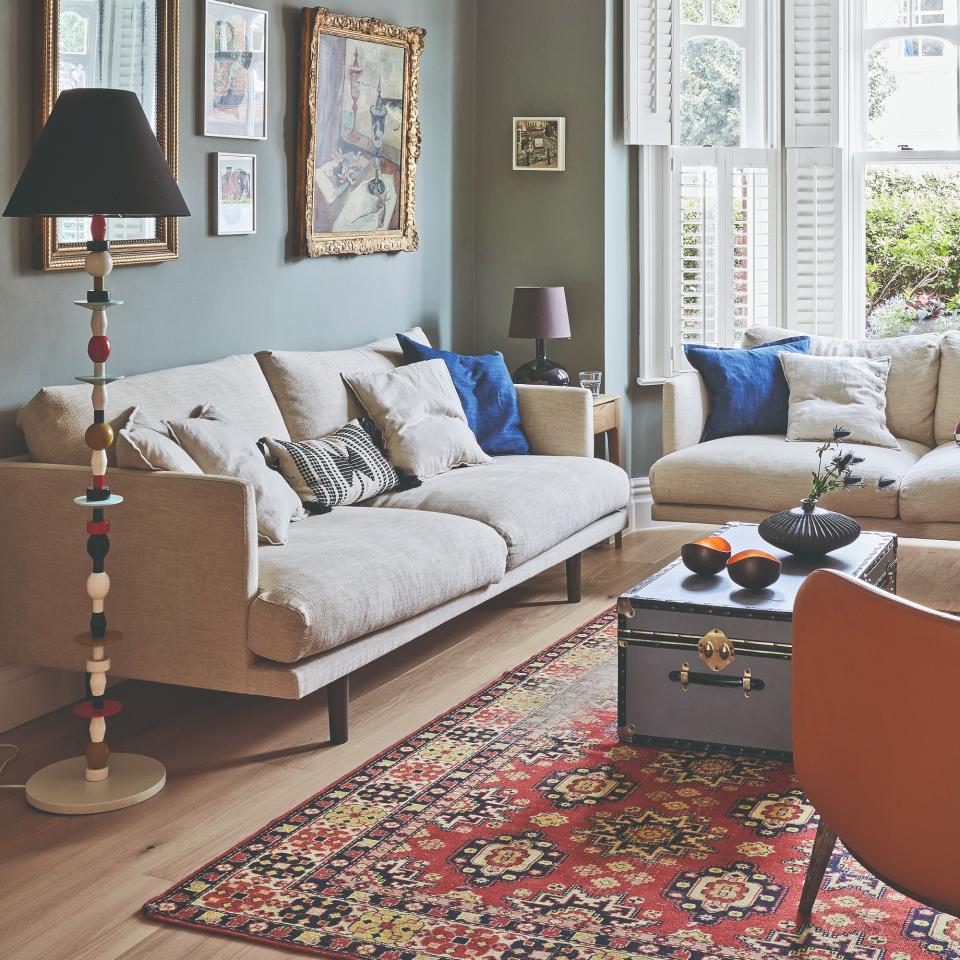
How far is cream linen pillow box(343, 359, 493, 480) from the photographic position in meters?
4.50

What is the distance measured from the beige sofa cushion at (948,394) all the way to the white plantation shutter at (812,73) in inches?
50.3

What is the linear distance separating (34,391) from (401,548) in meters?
1.11

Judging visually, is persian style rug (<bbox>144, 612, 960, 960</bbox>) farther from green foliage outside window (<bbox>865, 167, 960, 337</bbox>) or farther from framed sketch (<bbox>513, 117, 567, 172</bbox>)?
green foliage outside window (<bbox>865, 167, 960, 337</bbox>)

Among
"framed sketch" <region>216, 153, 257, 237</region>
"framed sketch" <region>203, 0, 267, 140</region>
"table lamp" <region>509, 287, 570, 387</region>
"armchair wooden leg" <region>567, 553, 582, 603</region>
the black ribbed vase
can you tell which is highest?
"framed sketch" <region>203, 0, 267, 140</region>

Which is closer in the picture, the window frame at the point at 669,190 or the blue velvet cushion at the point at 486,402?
the blue velvet cushion at the point at 486,402

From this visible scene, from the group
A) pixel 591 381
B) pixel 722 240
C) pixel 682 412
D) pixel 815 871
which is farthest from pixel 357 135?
pixel 815 871

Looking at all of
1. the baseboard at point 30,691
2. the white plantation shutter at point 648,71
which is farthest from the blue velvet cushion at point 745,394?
the baseboard at point 30,691

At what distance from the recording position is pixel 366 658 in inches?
133

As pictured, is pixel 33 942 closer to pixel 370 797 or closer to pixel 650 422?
pixel 370 797

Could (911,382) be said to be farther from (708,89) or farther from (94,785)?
(94,785)

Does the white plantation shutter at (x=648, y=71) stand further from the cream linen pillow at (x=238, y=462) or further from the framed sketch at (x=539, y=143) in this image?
the cream linen pillow at (x=238, y=462)

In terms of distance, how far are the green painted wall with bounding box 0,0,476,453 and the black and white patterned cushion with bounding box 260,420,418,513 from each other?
49 cm

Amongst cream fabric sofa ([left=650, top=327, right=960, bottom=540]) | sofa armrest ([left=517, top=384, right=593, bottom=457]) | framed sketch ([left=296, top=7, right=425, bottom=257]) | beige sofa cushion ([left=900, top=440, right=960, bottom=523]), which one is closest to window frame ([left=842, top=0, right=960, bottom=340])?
cream fabric sofa ([left=650, top=327, right=960, bottom=540])

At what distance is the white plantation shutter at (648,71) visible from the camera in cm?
583
